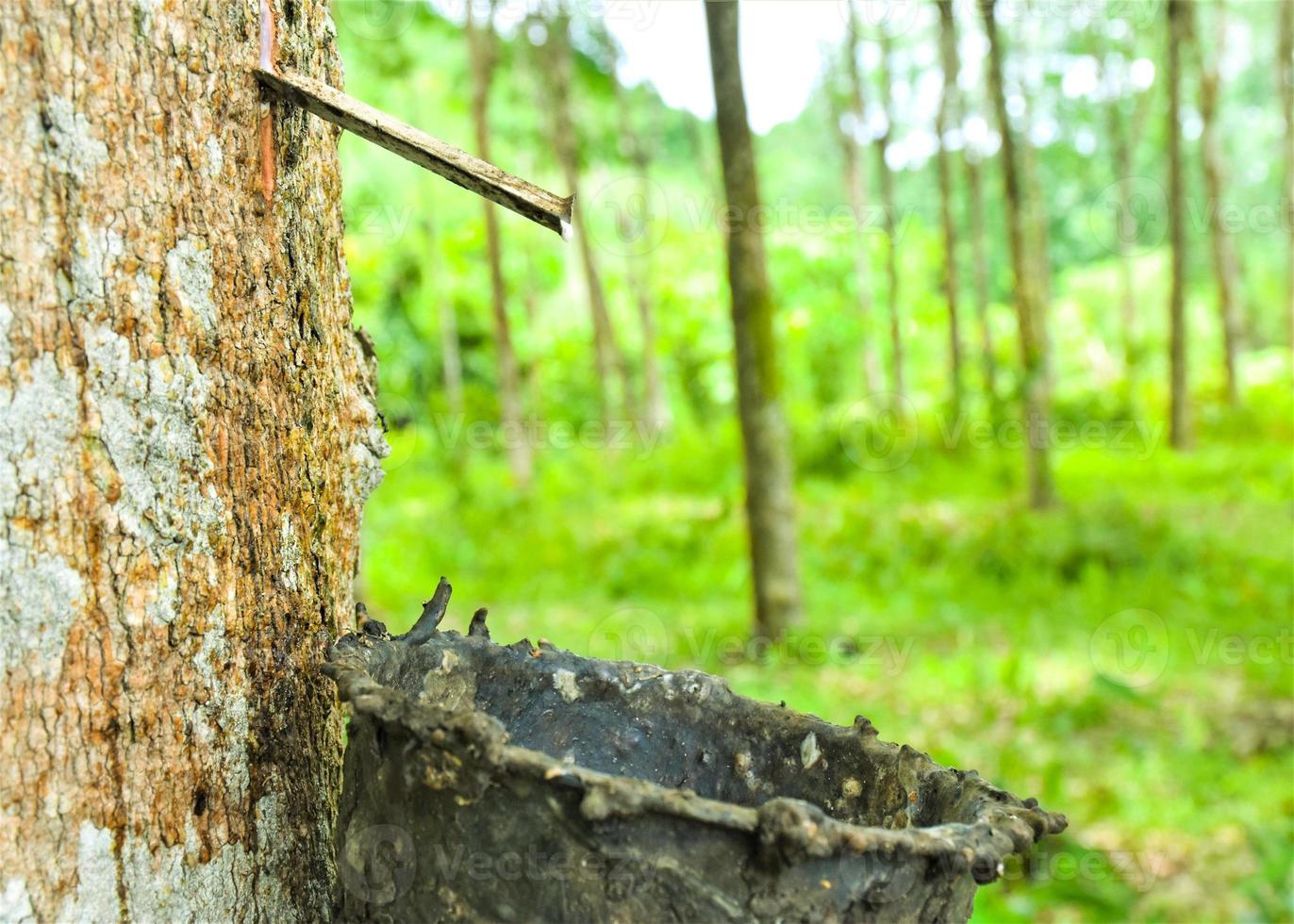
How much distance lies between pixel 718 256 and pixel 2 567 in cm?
1953

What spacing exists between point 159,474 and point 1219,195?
606 inches

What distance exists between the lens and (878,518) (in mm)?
10180

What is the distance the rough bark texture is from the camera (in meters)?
1.13

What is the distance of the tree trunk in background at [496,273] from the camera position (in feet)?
36.3

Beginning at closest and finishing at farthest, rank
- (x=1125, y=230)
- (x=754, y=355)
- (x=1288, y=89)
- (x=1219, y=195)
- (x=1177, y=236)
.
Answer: (x=754, y=355)
(x=1177, y=236)
(x=1219, y=195)
(x=1288, y=89)
(x=1125, y=230)

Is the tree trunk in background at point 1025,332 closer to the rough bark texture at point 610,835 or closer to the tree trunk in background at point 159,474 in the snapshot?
the rough bark texture at point 610,835

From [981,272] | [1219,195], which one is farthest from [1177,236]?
[981,272]

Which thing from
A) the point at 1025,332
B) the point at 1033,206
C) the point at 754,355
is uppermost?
the point at 1033,206

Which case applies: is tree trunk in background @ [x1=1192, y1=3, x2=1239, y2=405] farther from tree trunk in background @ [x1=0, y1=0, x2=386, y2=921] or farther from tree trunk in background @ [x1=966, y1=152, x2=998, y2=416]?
tree trunk in background @ [x1=0, y1=0, x2=386, y2=921]

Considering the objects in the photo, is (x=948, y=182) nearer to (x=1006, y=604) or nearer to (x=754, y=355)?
(x=1006, y=604)

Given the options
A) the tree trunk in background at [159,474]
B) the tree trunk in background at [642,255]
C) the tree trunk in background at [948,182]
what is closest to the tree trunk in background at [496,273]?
the tree trunk in background at [642,255]

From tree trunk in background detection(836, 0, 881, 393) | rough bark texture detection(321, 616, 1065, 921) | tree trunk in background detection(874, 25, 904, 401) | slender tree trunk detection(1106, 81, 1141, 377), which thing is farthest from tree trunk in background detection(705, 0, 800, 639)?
slender tree trunk detection(1106, 81, 1141, 377)

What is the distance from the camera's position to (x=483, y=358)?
21.7 meters

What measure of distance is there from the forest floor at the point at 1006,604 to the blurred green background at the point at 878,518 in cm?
3
